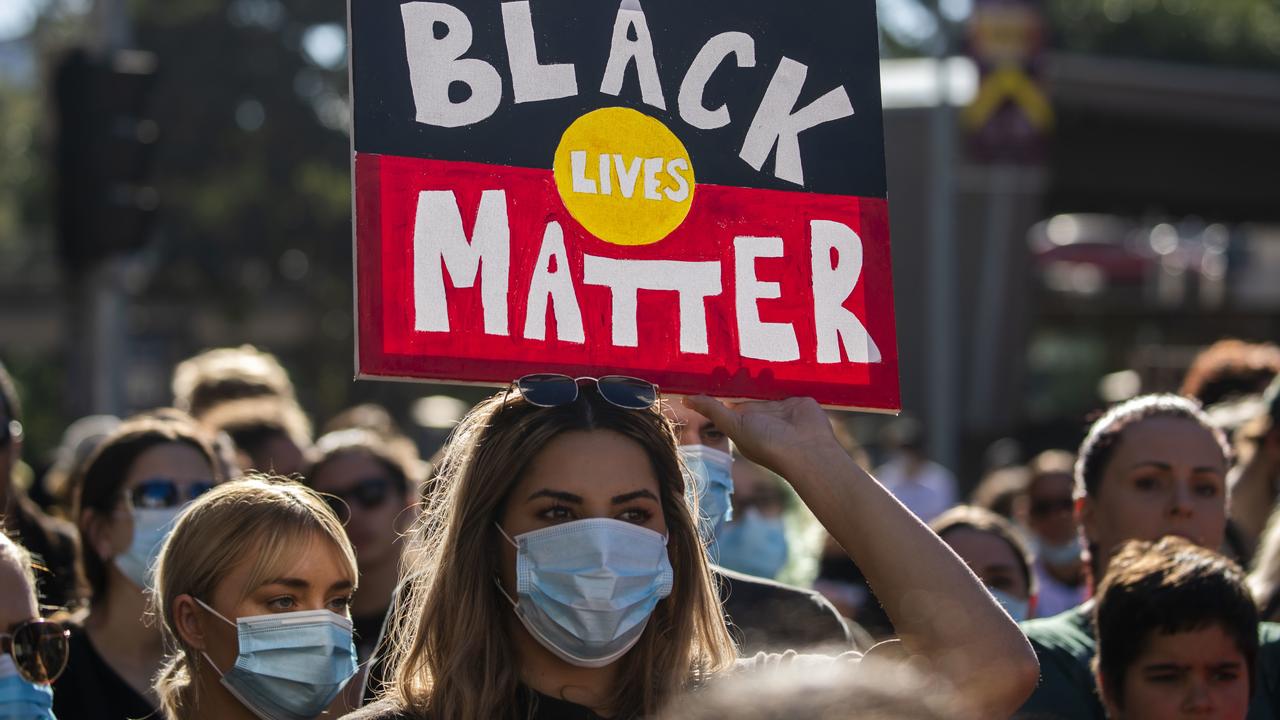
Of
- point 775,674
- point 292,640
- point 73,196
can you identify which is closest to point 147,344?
point 73,196

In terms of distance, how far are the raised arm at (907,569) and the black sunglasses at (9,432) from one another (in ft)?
7.49

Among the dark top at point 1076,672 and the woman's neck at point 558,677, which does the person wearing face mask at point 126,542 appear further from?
the dark top at point 1076,672

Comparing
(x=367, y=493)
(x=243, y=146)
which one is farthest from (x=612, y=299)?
(x=243, y=146)

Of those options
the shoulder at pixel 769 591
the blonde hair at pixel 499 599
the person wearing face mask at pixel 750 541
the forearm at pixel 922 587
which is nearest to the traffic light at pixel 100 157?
the person wearing face mask at pixel 750 541

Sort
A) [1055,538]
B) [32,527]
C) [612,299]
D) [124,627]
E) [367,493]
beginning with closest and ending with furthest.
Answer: [612,299]
[124,627]
[32,527]
[367,493]
[1055,538]

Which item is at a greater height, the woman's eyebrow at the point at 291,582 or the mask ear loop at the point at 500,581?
the mask ear loop at the point at 500,581

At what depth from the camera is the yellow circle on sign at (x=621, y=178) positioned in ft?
10.2

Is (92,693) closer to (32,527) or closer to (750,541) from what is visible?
(32,527)

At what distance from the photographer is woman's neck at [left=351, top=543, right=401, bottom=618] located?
4902 millimetres

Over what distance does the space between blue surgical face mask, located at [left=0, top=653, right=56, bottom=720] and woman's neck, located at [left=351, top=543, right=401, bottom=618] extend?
1871 mm

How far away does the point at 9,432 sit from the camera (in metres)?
4.37

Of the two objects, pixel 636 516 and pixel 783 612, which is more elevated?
pixel 636 516

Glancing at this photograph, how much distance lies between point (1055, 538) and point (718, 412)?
382 cm

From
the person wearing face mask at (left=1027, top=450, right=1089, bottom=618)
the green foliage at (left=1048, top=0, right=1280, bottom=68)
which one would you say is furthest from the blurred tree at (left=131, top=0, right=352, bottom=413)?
the green foliage at (left=1048, top=0, right=1280, bottom=68)
